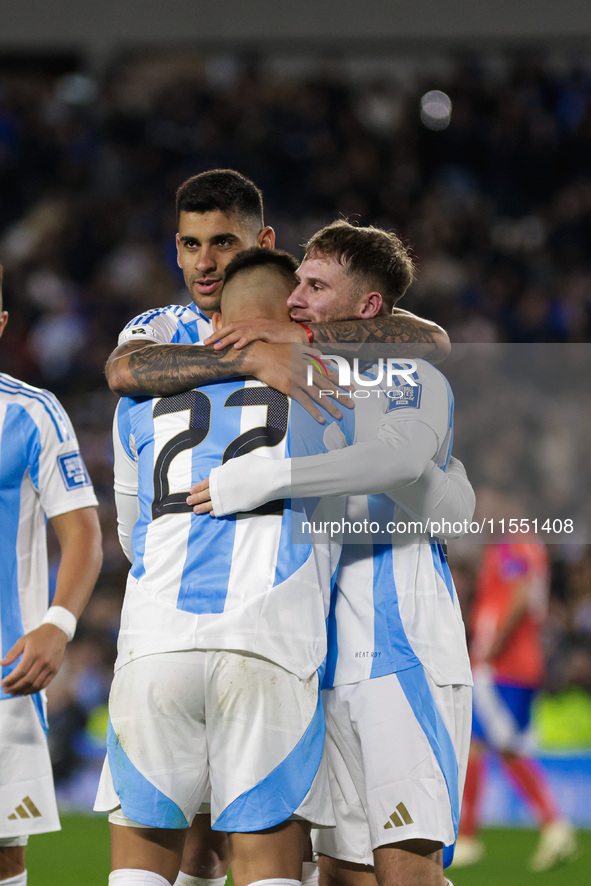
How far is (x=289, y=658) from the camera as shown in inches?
100

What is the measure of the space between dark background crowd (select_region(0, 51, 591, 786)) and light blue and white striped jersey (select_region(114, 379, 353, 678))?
325 inches

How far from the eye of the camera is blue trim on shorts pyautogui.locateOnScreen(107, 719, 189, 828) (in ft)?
8.21

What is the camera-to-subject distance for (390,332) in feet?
10.5

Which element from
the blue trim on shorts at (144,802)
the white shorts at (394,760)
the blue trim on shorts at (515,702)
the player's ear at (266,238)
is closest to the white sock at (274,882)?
the blue trim on shorts at (144,802)

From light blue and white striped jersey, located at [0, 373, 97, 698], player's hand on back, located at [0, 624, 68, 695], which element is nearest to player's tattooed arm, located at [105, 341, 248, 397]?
light blue and white striped jersey, located at [0, 373, 97, 698]

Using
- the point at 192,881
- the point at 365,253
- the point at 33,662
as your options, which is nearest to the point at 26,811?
the point at 33,662

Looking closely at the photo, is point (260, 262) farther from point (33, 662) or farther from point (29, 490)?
point (33, 662)

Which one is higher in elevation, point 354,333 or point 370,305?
point 370,305

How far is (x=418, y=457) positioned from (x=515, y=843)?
210 inches

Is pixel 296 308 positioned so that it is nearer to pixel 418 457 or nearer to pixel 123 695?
pixel 418 457

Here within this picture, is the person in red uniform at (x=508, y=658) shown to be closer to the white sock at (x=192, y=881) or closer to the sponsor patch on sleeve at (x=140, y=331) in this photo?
the white sock at (x=192, y=881)

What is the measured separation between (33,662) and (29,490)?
60cm

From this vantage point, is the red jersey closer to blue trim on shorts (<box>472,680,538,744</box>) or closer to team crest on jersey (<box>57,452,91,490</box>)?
blue trim on shorts (<box>472,680,538,744</box>)

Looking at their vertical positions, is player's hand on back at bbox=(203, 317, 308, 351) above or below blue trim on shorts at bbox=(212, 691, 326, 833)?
above
